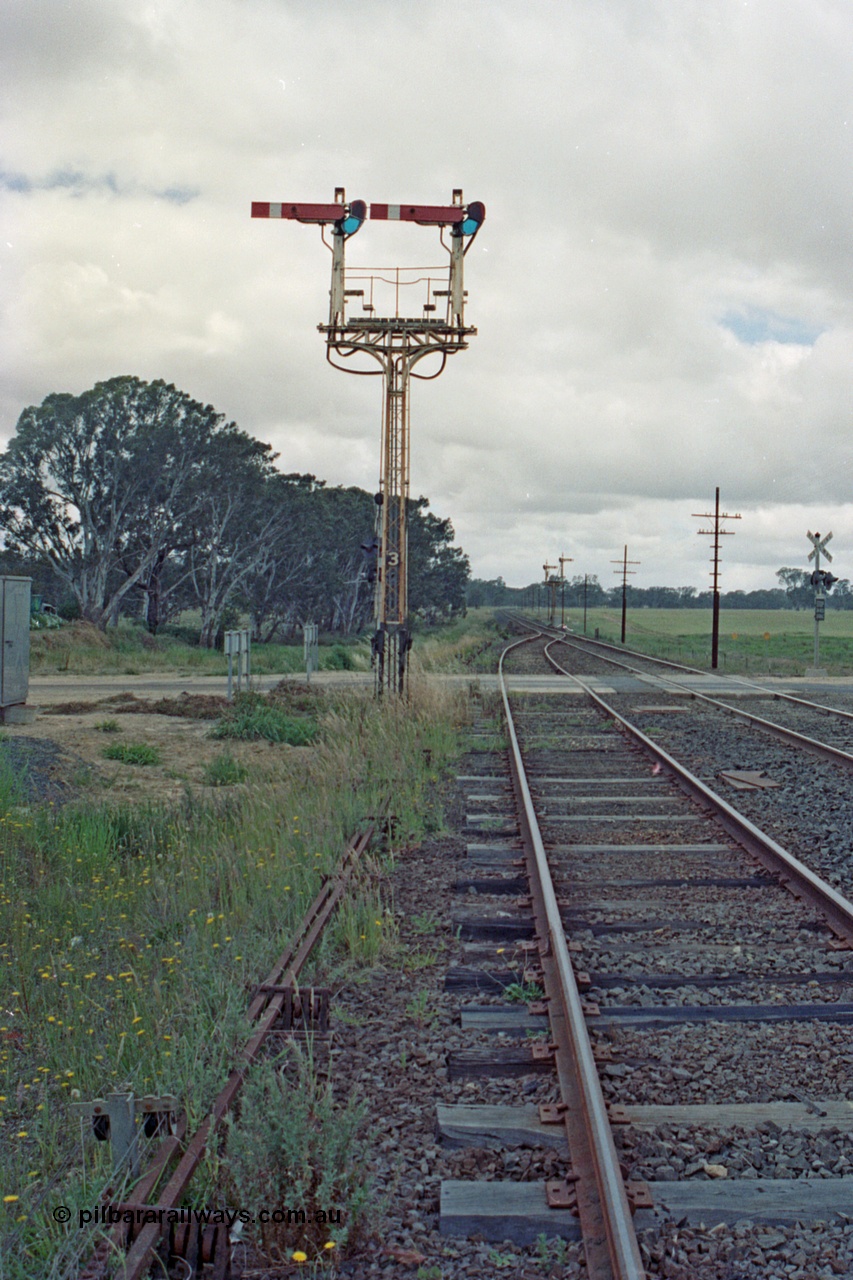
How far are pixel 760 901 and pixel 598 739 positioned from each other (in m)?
8.27

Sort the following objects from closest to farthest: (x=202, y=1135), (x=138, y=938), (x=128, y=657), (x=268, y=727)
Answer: (x=202, y=1135), (x=138, y=938), (x=268, y=727), (x=128, y=657)

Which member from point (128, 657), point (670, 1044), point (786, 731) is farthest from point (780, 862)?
point (128, 657)

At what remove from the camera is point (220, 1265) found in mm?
2928

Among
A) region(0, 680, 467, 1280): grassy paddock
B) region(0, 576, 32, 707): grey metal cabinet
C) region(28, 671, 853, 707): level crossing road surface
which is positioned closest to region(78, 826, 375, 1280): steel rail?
region(0, 680, 467, 1280): grassy paddock

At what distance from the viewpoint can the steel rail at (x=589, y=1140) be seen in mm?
2904

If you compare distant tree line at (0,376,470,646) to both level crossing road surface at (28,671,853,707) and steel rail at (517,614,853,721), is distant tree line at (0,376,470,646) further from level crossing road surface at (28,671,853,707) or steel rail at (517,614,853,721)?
steel rail at (517,614,853,721)

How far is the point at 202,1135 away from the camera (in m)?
3.38

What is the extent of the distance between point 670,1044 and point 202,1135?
1.99m

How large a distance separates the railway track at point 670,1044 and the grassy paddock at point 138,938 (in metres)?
0.91

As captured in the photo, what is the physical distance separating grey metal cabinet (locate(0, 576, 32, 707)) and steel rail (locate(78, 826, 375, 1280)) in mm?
11379

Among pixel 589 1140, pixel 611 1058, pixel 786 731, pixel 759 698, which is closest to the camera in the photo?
pixel 589 1140

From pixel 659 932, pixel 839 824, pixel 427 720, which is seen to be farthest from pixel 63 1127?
pixel 427 720

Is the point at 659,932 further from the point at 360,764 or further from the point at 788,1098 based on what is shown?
the point at 360,764

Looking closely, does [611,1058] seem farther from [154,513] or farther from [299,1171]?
[154,513]
